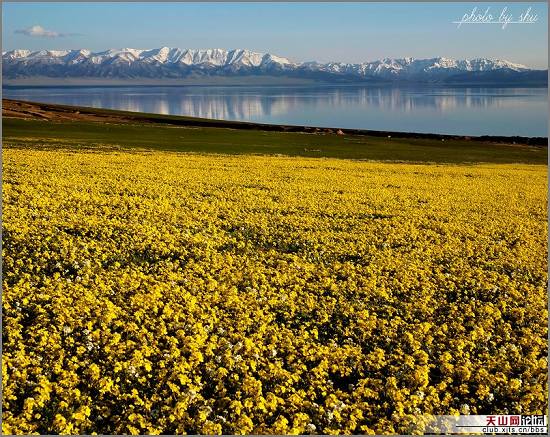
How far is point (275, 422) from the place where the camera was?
384 inches

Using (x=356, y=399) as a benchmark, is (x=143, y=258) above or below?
above

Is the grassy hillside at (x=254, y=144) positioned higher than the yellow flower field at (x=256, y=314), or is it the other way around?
the grassy hillside at (x=254, y=144)

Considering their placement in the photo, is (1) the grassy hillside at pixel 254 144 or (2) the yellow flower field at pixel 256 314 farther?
(1) the grassy hillside at pixel 254 144

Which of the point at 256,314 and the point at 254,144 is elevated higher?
the point at 254,144

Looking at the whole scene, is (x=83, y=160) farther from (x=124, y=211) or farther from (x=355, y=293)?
(x=355, y=293)

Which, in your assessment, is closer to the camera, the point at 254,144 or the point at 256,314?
the point at 256,314

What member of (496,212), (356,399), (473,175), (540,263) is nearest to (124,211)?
(356,399)

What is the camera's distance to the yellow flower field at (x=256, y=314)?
407 inches

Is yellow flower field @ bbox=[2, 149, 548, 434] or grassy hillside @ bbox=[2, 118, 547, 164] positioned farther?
grassy hillside @ bbox=[2, 118, 547, 164]

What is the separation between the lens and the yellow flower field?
1034 cm

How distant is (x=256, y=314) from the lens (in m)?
14.1

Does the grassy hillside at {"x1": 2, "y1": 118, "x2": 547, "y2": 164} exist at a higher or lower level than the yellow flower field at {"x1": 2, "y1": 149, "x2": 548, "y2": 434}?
higher

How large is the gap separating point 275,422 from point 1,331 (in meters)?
7.39

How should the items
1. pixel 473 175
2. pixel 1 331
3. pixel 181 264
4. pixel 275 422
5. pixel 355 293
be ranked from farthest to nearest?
pixel 473 175 → pixel 181 264 → pixel 355 293 → pixel 1 331 → pixel 275 422
